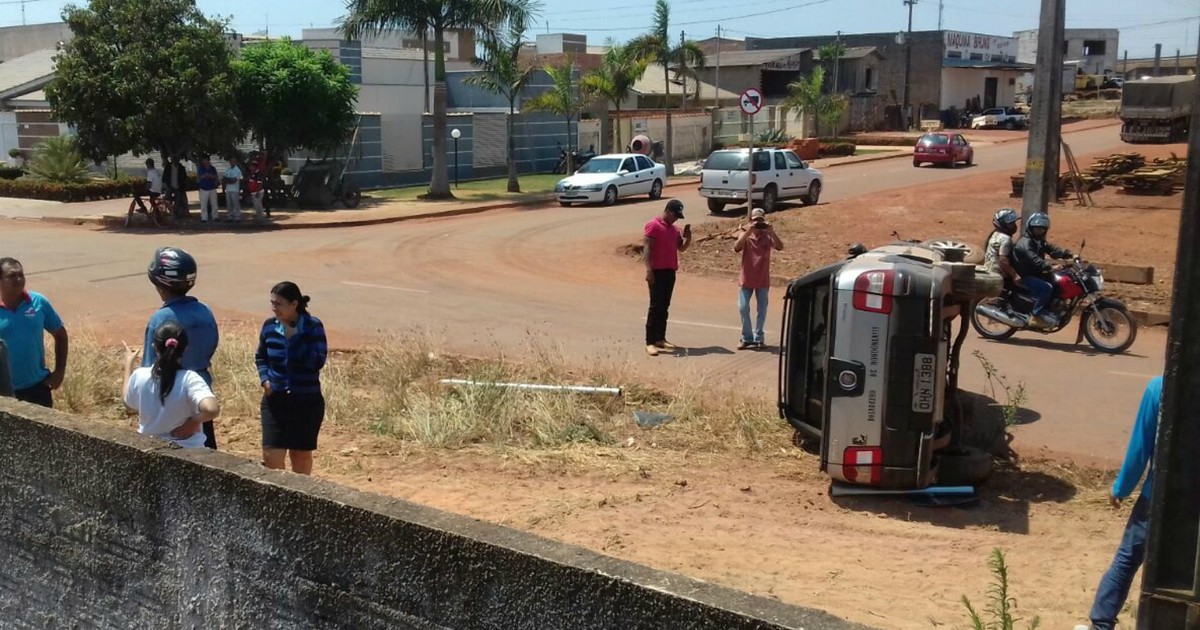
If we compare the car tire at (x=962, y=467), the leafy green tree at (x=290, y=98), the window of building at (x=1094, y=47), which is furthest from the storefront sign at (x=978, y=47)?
the car tire at (x=962, y=467)

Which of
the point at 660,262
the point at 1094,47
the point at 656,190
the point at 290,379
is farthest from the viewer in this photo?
the point at 1094,47

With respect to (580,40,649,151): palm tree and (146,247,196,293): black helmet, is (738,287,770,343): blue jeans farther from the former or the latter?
(580,40,649,151): palm tree

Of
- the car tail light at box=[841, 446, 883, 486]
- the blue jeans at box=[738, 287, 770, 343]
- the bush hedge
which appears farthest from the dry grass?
the bush hedge

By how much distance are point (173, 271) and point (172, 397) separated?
0.91 m

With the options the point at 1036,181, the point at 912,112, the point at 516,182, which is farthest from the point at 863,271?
the point at 912,112

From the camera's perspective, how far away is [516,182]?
3694 cm

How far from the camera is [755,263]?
1281cm

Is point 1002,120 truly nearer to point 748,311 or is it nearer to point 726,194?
point 726,194

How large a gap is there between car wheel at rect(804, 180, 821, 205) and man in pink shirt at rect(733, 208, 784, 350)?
1777 centimetres

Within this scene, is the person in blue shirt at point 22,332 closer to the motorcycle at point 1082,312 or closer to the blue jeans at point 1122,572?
the blue jeans at point 1122,572

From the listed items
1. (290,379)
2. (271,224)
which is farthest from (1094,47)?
(290,379)

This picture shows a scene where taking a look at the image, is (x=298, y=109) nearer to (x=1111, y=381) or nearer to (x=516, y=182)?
(x=516, y=182)

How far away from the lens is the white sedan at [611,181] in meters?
32.1

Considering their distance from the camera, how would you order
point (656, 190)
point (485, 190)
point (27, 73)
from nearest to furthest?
point (656, 190)
point (485, 190)
point (27, 73)
